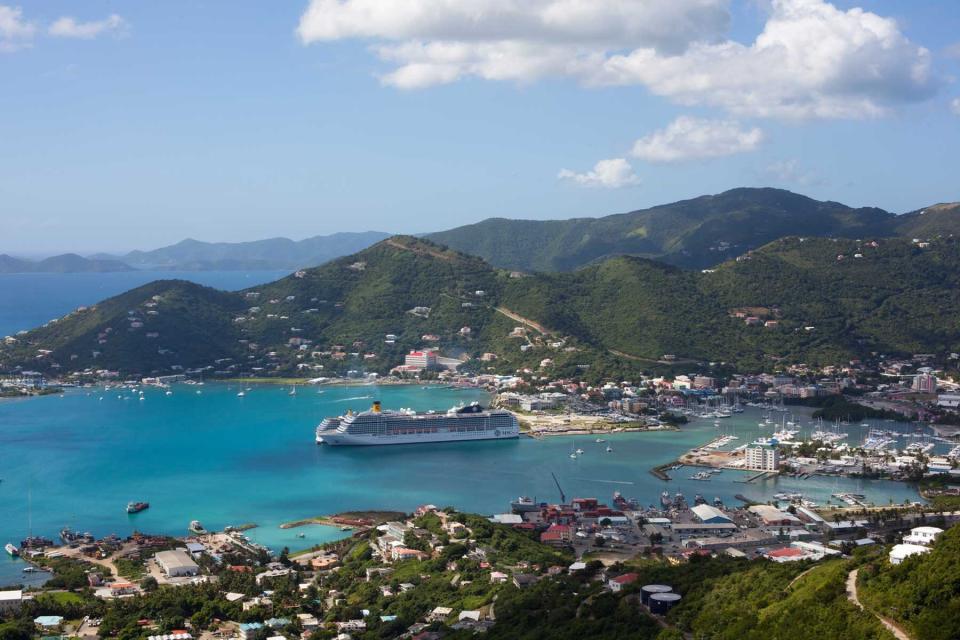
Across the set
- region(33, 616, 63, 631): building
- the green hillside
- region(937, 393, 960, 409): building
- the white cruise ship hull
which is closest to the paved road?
the green hillside

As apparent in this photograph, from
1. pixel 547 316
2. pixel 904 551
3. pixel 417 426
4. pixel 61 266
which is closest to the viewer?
pixel 904 551

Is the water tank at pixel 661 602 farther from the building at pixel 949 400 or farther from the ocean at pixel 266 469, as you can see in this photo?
the building at pixel 949 400

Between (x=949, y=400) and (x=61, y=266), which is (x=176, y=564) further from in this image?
(x=61, y=266)

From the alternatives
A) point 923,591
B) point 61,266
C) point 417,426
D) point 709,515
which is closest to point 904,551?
point 923,591

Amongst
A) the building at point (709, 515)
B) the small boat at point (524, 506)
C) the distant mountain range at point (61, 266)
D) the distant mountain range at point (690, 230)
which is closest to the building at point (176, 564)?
the small boat at point (524, 506)

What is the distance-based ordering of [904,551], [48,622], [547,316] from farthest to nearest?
[547,316], [48,622], [904,551]

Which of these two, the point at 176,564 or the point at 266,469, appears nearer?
the point at 176,564

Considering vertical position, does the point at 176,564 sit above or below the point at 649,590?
below

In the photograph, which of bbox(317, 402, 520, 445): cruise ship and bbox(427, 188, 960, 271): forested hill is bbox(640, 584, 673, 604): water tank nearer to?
bbox(317, 402, 520, 445): cruise ship
